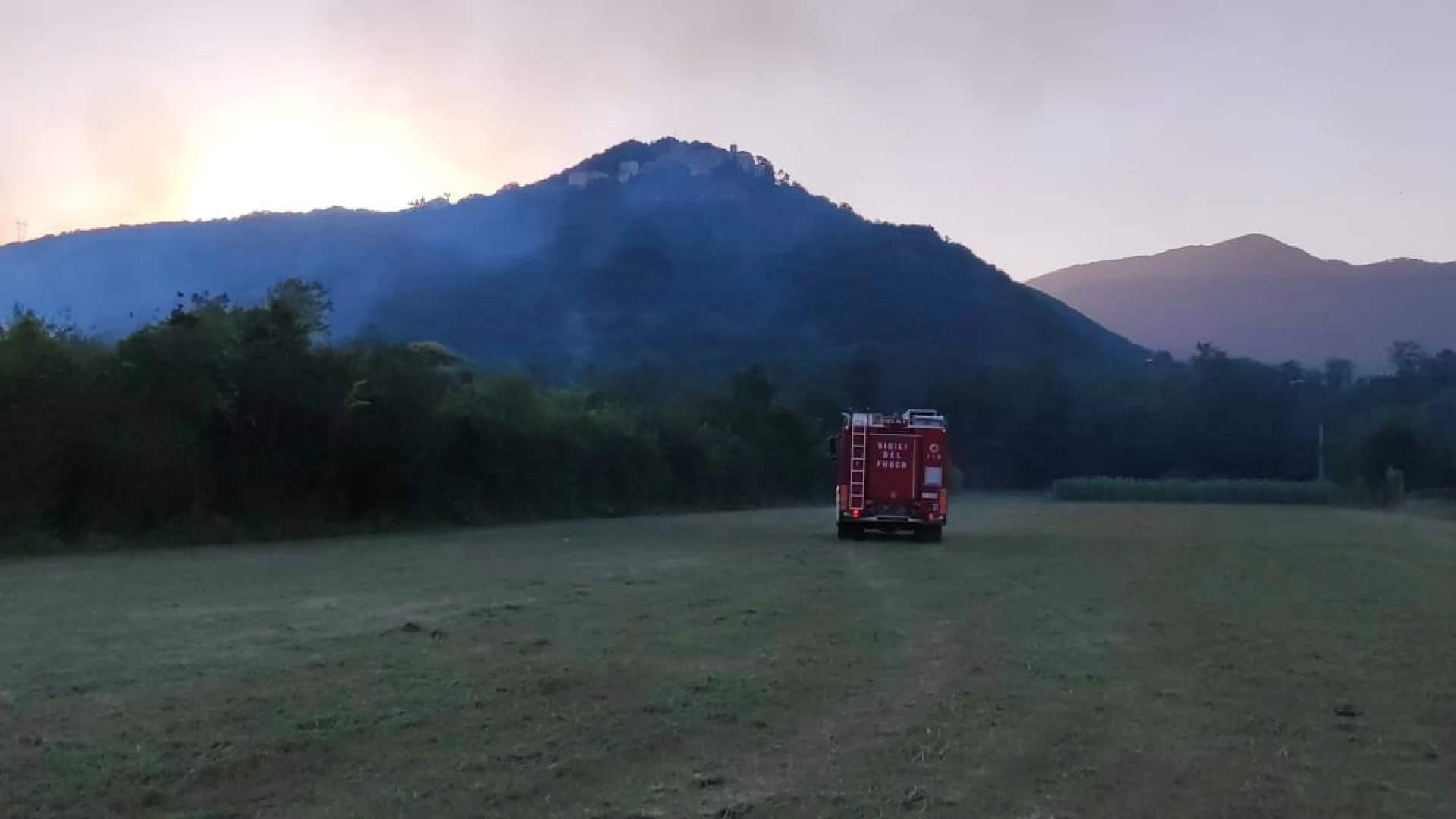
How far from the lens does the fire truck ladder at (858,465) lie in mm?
34719

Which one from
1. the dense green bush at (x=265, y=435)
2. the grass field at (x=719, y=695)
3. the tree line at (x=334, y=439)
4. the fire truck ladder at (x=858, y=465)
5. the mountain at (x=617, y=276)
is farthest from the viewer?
the mountain at (x=617, y=276)

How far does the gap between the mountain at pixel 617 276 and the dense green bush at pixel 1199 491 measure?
31192 mm

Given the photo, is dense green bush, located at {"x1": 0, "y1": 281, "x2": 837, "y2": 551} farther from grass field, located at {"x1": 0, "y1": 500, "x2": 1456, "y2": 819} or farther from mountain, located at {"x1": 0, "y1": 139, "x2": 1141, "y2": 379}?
mountain, located at {"x1": 0, "y1": 139, "x2": 1141, "y2": 379}

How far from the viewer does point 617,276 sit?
141 metres

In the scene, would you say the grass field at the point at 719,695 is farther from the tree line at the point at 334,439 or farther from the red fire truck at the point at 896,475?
the red fire truck at the point at 896,475

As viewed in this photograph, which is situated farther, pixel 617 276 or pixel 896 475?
pixel 617 276

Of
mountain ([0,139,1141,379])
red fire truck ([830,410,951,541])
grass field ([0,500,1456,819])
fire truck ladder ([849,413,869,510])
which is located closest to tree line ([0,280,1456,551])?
grass field ([0,500,1456,819])

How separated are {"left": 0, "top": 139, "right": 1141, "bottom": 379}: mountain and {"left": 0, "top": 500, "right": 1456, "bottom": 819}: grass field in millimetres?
85265

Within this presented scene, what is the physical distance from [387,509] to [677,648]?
28152 millimetres

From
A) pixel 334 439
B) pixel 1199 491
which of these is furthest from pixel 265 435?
pixel 1199 491

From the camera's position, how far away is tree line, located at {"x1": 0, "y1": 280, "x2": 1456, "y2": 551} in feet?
102

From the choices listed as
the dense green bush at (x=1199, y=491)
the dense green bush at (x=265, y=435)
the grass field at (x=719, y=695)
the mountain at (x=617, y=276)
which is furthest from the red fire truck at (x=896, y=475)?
the mountain at (x=617, y=276)

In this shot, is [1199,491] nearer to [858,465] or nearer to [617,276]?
[617,276]

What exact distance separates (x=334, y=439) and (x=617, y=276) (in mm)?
102924
